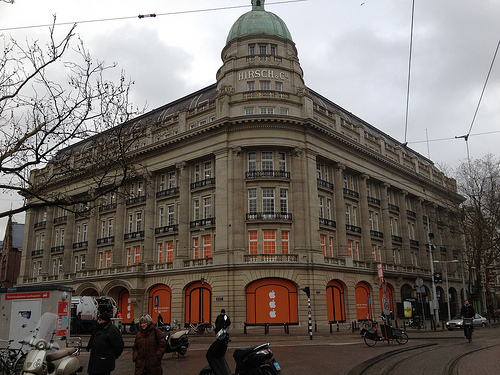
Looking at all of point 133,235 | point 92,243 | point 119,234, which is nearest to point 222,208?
point 133,235


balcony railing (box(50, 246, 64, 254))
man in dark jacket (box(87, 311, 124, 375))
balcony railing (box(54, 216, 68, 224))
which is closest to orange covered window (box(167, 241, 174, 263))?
balcony railing (box(54, 216, 68, 224))

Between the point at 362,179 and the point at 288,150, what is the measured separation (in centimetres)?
1236

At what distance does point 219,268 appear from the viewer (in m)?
38.9

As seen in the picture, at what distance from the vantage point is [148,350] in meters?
9.08

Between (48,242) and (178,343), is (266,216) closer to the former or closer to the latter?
(178,343)

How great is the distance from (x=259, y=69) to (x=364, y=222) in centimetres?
1968

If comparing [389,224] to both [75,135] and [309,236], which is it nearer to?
[309,236]

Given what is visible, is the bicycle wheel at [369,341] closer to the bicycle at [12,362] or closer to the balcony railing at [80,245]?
the bicycle at [12,362]

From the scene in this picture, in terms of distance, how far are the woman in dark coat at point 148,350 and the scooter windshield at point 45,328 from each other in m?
2.51

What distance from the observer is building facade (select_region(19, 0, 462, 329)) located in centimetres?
3903

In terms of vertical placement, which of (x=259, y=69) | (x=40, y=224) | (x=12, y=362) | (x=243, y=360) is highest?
(x=259, y=69)

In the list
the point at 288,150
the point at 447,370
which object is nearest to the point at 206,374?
the point at 447,370

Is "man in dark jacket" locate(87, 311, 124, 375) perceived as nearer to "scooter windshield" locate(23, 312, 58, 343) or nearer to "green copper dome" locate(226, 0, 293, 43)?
"scooter windshield" locate(23, 312, 58, 343)

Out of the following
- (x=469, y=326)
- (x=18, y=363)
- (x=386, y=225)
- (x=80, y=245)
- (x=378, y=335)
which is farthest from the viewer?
(x=80, y=245)
